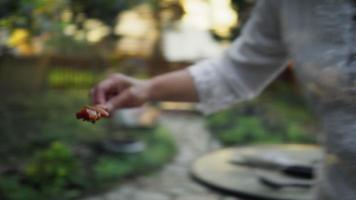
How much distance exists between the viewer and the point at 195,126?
922 cm

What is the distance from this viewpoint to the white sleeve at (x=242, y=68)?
131 cm

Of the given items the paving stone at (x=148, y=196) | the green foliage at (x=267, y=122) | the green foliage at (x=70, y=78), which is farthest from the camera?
the green foliage at (x=70, y=78)

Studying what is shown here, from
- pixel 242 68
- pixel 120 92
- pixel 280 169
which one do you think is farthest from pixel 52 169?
pixel 242 68

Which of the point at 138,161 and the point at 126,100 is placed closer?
the point at 126,100

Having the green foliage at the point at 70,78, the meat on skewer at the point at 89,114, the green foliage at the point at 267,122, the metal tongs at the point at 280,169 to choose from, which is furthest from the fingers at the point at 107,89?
the green foliage at the point at 70,78

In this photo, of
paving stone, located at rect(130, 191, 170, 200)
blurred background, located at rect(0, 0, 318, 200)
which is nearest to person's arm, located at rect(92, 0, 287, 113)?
blurred background, located at rect(0, 0, 318, 200)

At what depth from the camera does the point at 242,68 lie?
137 cm

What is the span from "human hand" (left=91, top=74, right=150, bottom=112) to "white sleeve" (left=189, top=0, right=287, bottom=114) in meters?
0.14

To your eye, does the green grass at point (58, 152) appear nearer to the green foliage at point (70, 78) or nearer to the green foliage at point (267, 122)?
the green foliage at point (70, 78)

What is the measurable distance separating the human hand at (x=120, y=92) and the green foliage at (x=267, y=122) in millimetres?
6209

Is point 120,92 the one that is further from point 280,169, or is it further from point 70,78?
point 70,78

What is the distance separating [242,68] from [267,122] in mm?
7308

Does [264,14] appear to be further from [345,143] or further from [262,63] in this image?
[345,143]

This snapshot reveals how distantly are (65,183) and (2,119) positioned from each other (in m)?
1.68
